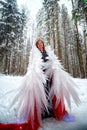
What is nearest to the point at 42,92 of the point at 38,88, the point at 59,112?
the point at 38,88

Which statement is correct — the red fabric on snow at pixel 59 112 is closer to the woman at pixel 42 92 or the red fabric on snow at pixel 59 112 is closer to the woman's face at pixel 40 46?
the woman at pixel 42 92

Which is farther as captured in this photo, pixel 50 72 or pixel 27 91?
pixel 50 72

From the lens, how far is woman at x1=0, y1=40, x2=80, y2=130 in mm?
3195

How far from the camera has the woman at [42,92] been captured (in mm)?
3195

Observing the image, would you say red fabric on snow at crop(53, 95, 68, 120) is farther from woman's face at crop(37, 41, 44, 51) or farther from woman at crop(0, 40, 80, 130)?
woman's face at crop(37, 41, 44, 51)

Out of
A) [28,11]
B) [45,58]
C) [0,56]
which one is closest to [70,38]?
[28,11]

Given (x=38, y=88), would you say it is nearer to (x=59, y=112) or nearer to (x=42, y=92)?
(x=42, y=92)

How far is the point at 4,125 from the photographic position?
2.75 meters

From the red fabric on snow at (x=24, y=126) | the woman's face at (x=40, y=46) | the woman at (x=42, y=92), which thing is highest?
the woman's face at (x=40, y=46)

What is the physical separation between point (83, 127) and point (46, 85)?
44.6 inches

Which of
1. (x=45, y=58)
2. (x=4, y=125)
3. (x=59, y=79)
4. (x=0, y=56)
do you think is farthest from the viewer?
(x=0, y=56)

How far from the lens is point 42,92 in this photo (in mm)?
3305

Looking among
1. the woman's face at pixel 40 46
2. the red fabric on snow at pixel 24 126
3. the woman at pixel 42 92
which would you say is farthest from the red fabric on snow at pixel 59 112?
the woman's face at pixel 40 46

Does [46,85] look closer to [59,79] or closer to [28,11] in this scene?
[59,79]
